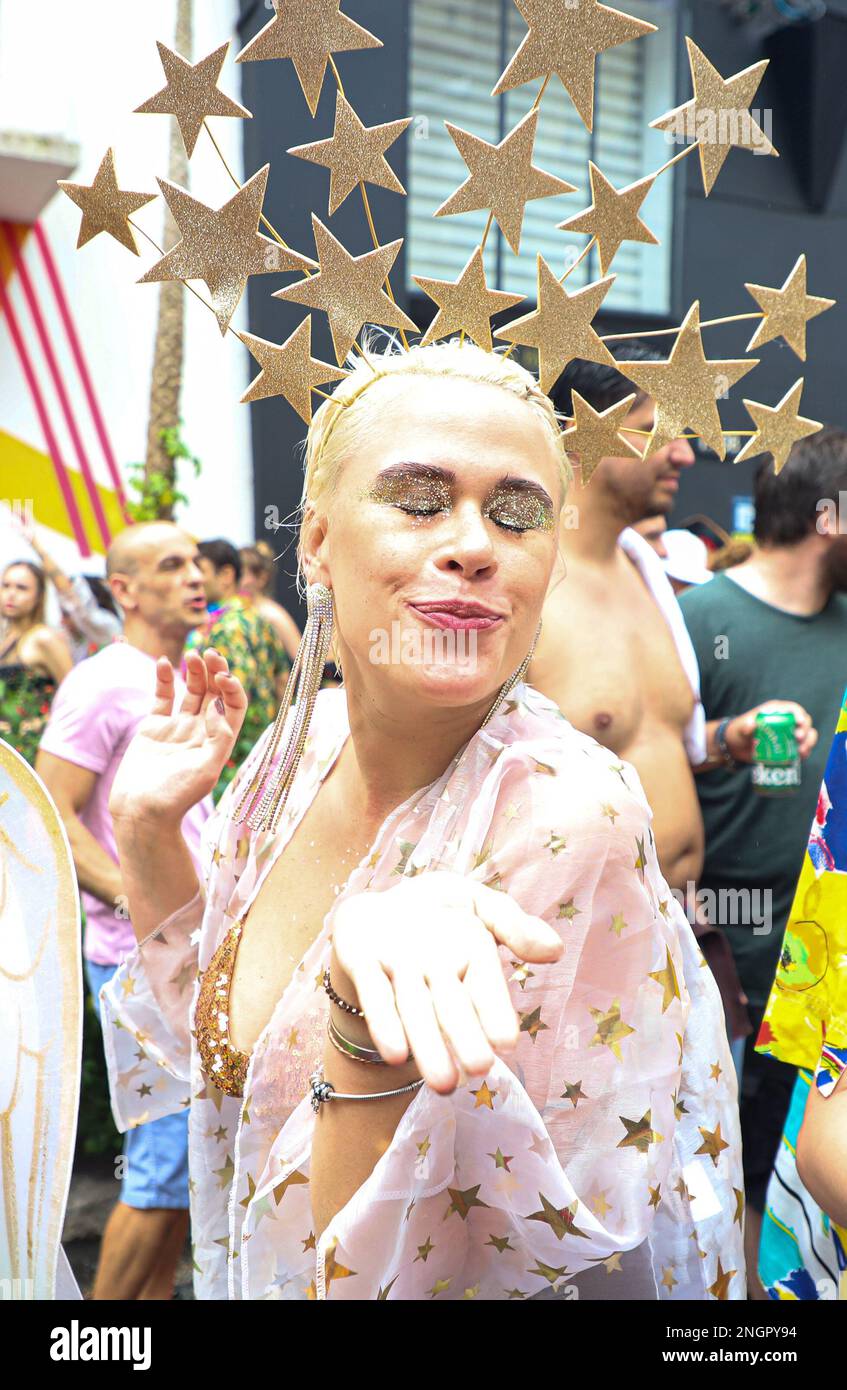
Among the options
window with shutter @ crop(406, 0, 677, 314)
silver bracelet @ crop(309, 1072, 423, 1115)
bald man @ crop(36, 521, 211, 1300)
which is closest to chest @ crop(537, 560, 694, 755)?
bald man @ crop(36, 521, 211, 1300)

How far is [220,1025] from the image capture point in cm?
146

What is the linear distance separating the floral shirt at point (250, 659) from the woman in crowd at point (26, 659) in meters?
0.81

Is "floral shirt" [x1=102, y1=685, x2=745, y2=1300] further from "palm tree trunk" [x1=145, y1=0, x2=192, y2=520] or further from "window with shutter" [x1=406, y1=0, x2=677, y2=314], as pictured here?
"window with shutter" [x1=406, y1=0, x2=677, y2=314]

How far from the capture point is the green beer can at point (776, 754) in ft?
8.82

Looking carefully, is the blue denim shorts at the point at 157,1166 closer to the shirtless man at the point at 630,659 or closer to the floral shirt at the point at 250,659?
the floral shirt at the point at 250,659

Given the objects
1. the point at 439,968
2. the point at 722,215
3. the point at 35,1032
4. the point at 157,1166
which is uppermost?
the point at 722,215

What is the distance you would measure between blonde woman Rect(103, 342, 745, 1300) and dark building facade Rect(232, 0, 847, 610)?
17.8ft

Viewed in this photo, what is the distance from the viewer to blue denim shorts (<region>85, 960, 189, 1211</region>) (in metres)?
2.82

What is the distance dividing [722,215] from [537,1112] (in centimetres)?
822

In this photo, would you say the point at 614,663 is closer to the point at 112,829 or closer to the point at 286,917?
the point at 112,829

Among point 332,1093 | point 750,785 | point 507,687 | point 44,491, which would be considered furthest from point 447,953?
point 44,491
